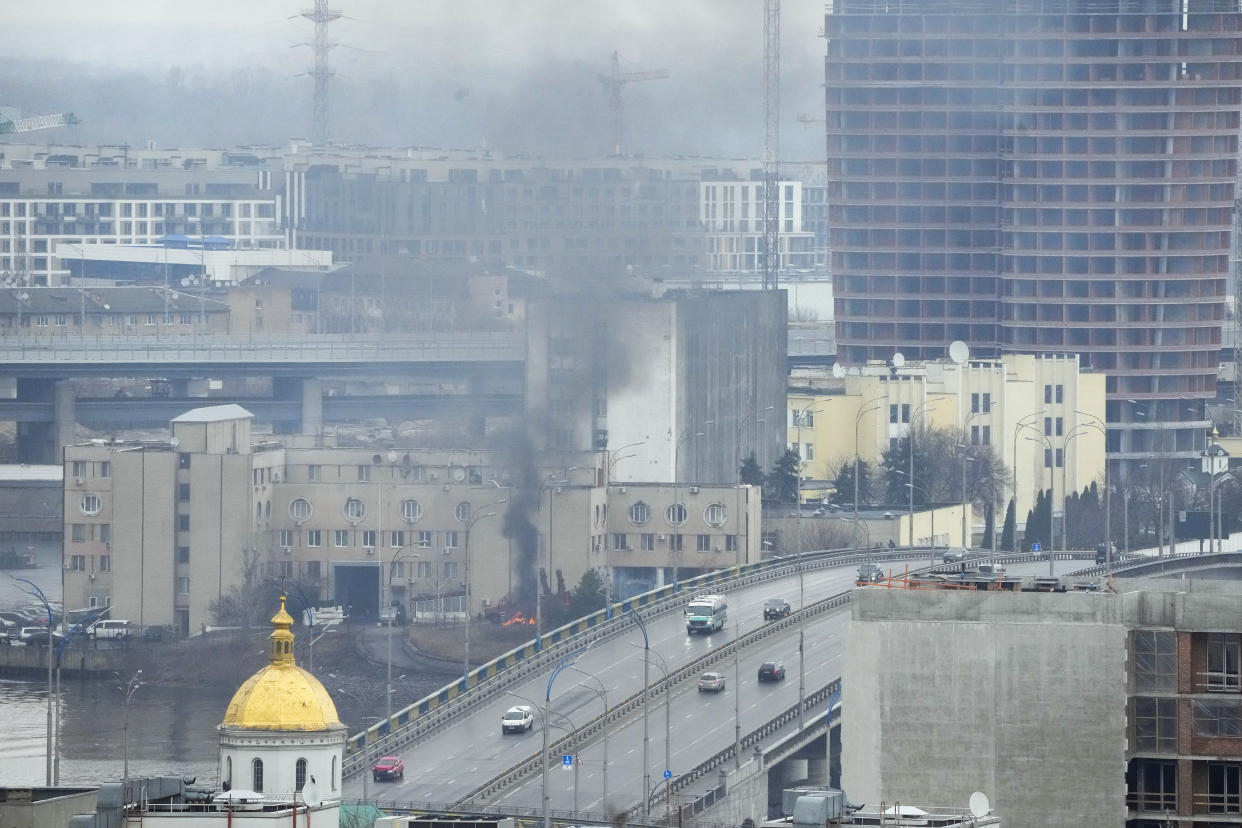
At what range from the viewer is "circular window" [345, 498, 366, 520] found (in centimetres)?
8444

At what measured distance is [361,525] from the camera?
3324 inches

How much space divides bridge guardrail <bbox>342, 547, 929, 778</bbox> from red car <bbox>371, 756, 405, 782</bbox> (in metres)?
0.39

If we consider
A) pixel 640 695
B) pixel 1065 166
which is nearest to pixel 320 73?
pixel 1065 166

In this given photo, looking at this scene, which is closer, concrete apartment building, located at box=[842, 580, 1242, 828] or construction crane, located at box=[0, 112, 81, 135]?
concrete apartment building, located at box=[842, 580, 1242, 828]

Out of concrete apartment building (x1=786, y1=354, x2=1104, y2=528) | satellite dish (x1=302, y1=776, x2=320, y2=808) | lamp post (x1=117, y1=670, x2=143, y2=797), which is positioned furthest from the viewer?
concrete apartment building (x1=786, y1=354, x2=1104, y2=528)

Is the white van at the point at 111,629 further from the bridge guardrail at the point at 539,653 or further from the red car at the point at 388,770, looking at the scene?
the red car at the point at 388,770

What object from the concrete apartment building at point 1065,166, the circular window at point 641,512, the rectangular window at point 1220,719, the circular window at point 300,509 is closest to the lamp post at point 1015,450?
the circular window at point 641,512

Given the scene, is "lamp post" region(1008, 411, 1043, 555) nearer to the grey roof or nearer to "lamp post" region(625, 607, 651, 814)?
the grey roof

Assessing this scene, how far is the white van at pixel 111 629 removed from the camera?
78.6 meters

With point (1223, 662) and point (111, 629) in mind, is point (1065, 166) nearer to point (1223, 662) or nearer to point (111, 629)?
point (111, 629)

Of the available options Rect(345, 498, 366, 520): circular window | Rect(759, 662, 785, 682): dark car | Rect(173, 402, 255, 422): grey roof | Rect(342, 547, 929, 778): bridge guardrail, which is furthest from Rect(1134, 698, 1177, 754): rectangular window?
Rect(173, 402, 255, 422): grey roof

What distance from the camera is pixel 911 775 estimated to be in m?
34.5

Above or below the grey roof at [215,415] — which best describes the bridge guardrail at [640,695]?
below

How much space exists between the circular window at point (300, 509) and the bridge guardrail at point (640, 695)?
19547 mm
